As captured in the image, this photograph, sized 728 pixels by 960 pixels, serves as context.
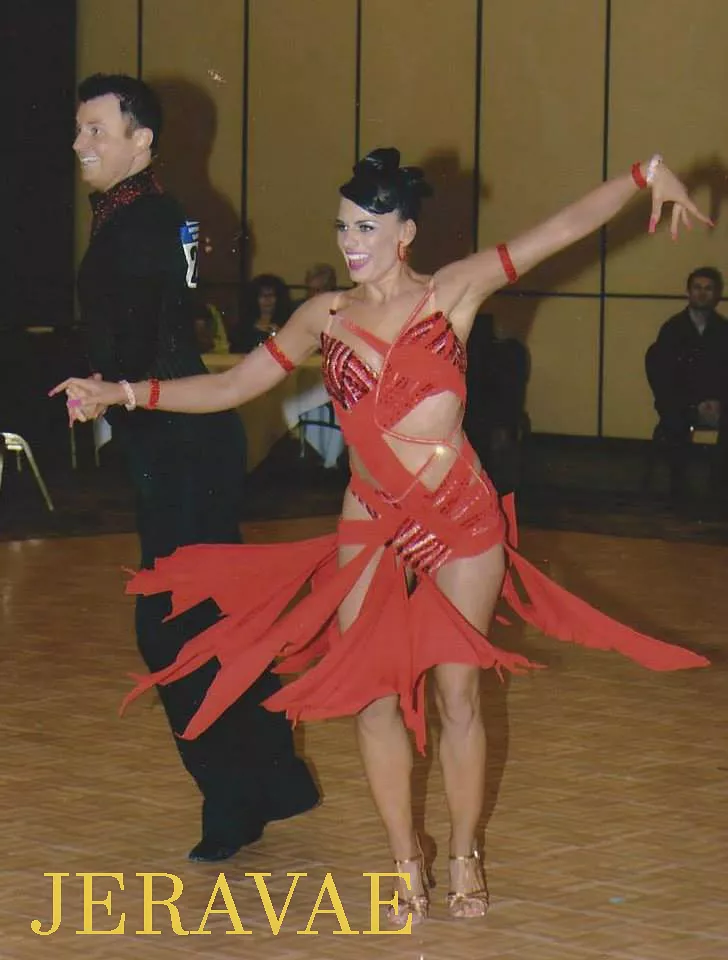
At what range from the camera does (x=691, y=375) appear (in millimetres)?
11766

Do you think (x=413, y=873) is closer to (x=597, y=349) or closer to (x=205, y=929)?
(x=205, y=929)

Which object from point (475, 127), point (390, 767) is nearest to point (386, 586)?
point (390, 767)

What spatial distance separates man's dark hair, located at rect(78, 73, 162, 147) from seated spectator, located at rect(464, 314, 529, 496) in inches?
285

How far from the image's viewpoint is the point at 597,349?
1441cm

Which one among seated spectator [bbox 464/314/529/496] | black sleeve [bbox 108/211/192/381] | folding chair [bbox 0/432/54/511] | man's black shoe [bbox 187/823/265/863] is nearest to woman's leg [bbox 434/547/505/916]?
man's black shoe [bbox 187/823/265/863]

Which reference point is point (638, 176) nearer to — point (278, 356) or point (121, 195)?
point (278, 356)

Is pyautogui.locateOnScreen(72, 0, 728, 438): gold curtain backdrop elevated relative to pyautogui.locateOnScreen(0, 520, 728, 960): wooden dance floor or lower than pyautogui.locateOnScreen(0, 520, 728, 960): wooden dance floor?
elevated

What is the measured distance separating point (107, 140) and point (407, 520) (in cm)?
113

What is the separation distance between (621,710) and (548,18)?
29.9 ft

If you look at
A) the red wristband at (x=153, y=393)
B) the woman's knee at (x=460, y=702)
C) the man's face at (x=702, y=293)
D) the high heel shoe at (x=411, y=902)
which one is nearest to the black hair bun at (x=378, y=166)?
the red wristband at (x=153, y=393)

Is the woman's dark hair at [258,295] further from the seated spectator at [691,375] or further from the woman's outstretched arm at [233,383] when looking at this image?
the woman's outstretched arm at [233,383]

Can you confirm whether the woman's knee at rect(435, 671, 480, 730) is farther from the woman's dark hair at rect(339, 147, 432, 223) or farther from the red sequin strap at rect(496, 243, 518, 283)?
the woman's dark hair at rect(339, 147, 432, 223)

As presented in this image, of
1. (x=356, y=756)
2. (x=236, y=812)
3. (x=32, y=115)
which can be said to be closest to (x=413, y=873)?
(x=236, y=812)

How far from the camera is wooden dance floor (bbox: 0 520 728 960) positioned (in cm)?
385
